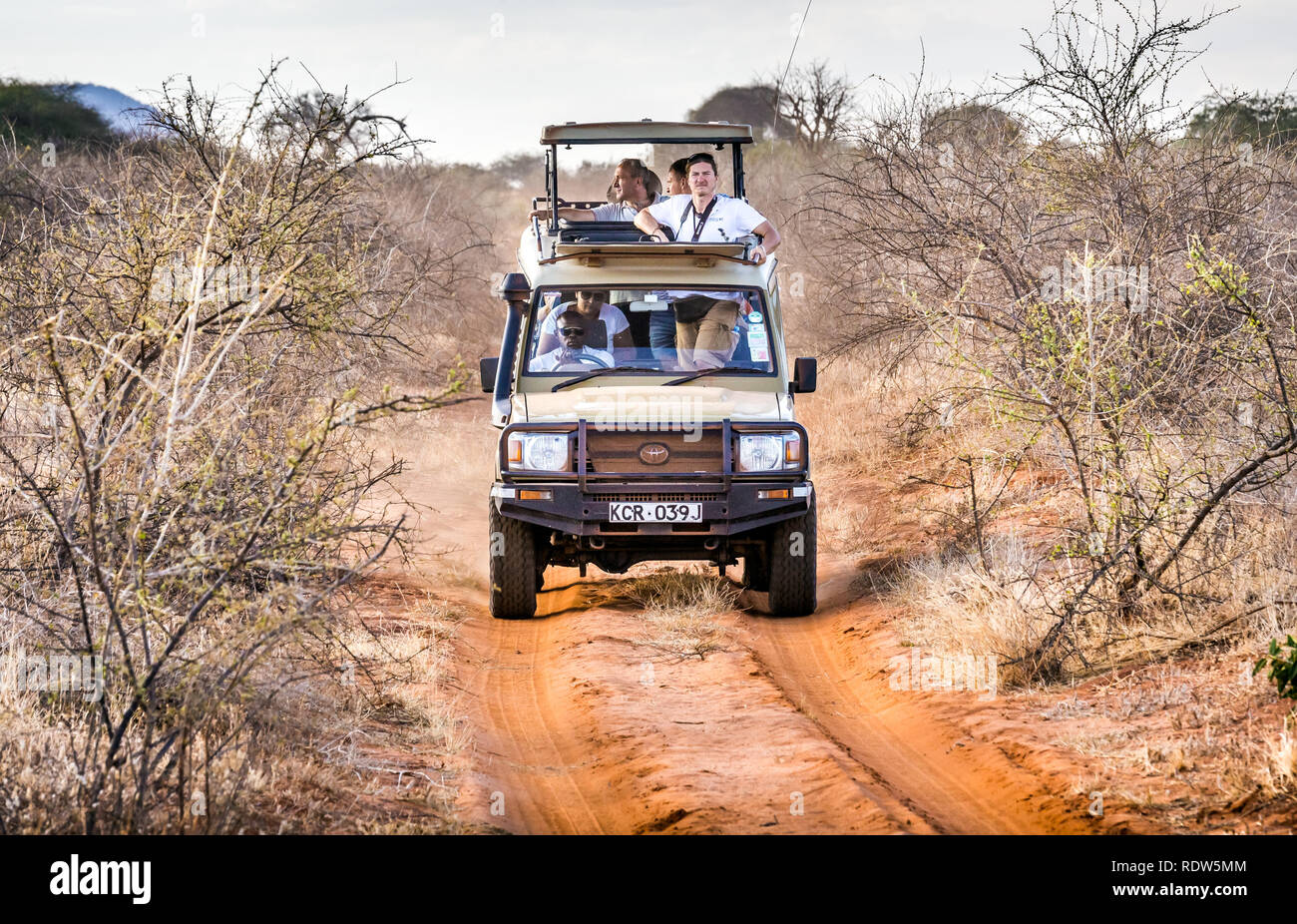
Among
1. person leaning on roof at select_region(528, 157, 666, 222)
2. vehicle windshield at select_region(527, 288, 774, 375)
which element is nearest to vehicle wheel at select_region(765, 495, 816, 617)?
vehicle windshield at select_region(527, 288, 774, 375)

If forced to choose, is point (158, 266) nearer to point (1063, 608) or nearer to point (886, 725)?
point (886, 725)

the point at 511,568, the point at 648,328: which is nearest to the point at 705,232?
the point at 648,328

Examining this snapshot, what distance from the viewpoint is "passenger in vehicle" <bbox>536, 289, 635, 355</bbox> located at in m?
7.86

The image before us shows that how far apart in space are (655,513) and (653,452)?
0.32 metres

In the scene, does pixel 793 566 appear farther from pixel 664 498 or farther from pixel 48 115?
pixel 48 115

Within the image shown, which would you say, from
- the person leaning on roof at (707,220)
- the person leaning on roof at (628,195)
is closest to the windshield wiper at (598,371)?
the person leaning on roof at (707,220)

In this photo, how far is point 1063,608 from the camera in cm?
643

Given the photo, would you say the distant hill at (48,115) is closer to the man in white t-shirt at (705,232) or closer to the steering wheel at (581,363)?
the man in white t-shirt at (705,232)

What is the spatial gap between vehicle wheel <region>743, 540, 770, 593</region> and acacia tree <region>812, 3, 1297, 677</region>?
1284 mm

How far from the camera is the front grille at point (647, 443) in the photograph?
7215mm

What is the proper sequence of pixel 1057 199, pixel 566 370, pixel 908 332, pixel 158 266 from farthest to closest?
pixel 908 332, pixel 1057 199, pixel 566 370, pixel 158 266

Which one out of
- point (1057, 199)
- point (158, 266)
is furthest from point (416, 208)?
point (158, 266)

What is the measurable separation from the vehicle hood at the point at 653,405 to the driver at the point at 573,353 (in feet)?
0.83
